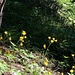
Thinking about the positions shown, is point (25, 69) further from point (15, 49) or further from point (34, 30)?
point (34, 30)

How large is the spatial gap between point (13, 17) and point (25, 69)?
339cm

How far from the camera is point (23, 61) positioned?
17.9ft

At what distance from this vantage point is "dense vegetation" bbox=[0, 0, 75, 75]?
22.5 ft

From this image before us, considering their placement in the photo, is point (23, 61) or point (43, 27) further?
point (43, 27)

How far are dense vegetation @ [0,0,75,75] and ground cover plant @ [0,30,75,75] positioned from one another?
0.34 ft

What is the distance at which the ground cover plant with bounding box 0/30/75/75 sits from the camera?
4.88 metres

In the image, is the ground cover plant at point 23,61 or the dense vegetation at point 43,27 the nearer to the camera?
the ground cover plant at point 23,61

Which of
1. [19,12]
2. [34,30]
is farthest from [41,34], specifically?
[19,12]

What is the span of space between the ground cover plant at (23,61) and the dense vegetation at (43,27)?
103 millimetres

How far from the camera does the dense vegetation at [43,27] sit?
22.5ft

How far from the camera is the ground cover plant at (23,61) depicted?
488cm

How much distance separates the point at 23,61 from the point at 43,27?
119 inches

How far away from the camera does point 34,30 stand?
7875mm

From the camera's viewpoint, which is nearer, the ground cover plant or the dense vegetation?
the ground cover plant
